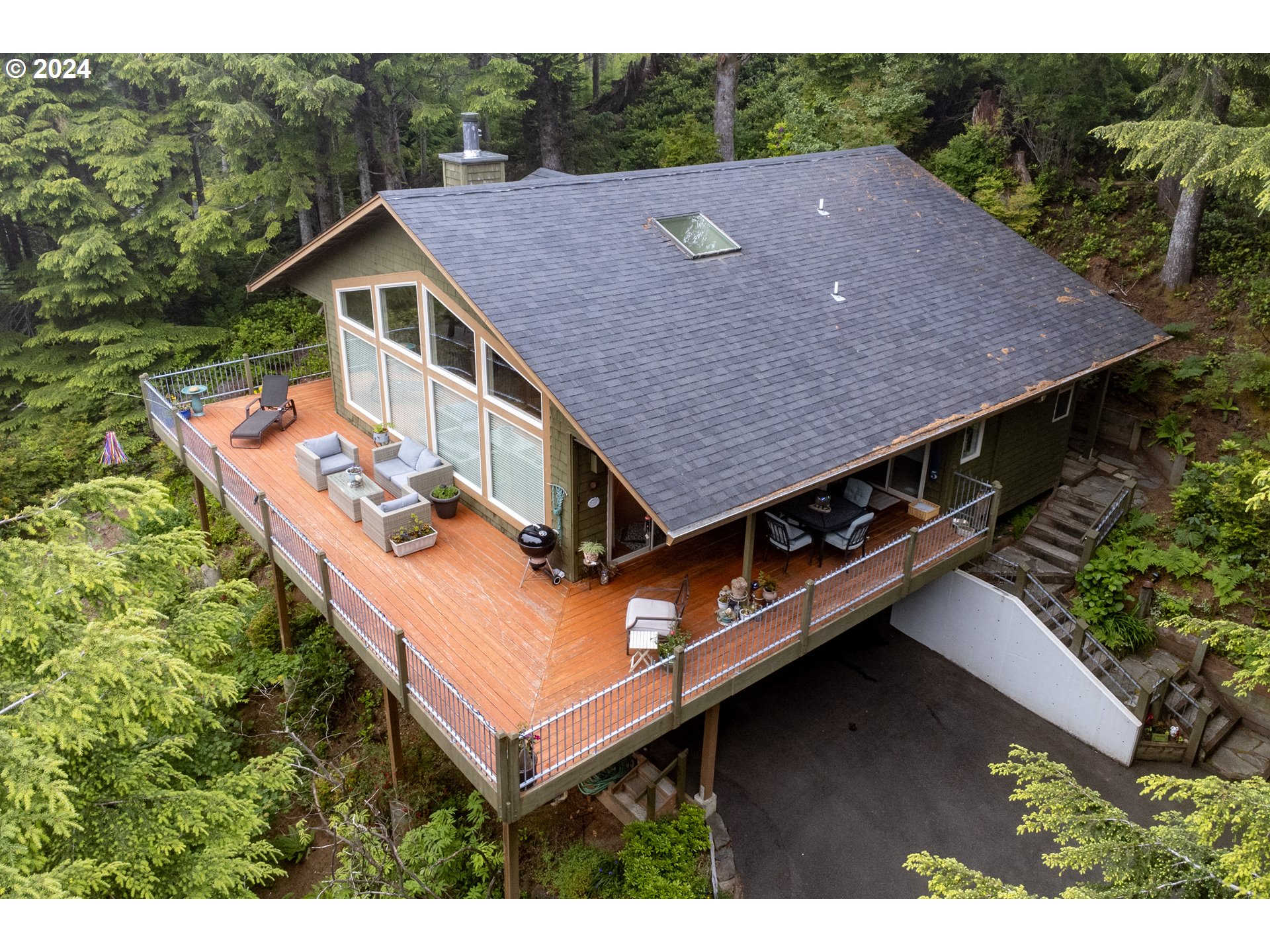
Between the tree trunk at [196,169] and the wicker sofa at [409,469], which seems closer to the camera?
the wicker sofa at [409,469]

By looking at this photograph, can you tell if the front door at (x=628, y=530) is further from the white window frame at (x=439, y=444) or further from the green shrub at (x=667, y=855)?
the green shrub at (x=667, y=855)

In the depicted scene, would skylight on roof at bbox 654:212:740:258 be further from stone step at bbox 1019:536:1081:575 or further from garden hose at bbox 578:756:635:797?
garden hose at bbox 578:756:635:797

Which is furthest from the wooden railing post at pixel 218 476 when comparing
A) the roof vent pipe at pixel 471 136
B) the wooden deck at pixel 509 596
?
the roof vent pipe at pixel 471 136

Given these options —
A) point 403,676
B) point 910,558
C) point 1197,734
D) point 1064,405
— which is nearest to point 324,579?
point 403,676

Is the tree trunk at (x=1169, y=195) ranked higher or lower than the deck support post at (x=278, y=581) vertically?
higher

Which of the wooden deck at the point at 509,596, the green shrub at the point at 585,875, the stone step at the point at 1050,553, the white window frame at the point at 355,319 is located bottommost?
the green shrub at the point at 585,875

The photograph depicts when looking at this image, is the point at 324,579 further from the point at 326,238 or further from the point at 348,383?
the point at 348,383

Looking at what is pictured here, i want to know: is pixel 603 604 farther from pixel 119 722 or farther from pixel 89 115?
pixel 89 115

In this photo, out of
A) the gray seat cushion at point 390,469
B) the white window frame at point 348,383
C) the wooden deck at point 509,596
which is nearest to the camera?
the wooden deck at point 509,596

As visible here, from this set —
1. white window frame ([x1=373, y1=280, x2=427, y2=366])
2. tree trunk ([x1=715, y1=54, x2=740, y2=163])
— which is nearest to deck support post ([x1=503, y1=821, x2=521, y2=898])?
white window frame ([x1=373, y1=280, x2=427, y2=366])
